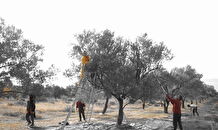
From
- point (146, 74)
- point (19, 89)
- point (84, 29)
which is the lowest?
point (19, 89)

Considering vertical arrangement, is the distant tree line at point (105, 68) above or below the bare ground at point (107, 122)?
above

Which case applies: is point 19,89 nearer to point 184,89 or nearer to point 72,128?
point 72,128

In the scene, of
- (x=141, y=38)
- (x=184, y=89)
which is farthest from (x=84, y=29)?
(x=184, y=89)

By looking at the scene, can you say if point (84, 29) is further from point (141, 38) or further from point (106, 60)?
point (106, 60)

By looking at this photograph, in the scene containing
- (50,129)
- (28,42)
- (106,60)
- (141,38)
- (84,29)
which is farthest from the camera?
(84,29)

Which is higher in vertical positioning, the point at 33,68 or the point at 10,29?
the point at 10,29

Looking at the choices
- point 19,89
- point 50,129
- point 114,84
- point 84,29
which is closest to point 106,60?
point 114,84

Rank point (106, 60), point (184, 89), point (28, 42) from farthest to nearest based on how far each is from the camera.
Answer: point (184, 89) → point (28, 42) → point (106, 60)

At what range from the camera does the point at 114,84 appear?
2711cm

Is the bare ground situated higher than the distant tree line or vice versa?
the distant tree line

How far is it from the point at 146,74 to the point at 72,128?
397 inches

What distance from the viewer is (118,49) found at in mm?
28609

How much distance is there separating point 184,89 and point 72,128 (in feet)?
185

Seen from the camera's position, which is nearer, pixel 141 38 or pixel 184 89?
pixel 141 38
